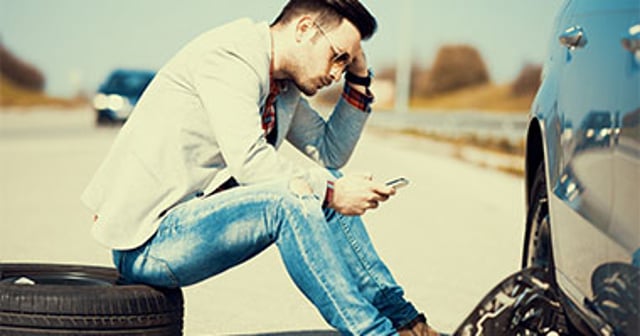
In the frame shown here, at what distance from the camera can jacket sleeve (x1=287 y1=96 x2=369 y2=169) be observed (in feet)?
15.5

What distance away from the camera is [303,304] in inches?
250

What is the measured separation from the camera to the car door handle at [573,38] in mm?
3572

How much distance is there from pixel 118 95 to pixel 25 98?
5244 centimetres

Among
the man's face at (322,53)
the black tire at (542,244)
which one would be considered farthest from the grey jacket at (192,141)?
the black tire at (542,244)

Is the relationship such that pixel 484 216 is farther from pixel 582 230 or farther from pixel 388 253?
pixel 582 230

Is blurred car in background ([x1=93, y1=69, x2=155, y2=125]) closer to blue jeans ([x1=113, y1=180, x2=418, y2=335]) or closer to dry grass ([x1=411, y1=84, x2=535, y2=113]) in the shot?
blue jeans ([x1=113, y1=180, x2=418, y2=335])

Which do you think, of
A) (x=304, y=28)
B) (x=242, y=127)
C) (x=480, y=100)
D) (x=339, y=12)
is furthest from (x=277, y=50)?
(x=480, y=100)

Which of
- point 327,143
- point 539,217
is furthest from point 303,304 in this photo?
point 539,217

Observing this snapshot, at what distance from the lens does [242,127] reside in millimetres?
3846

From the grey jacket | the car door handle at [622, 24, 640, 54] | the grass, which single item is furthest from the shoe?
the grass

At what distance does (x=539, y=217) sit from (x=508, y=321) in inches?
30.4

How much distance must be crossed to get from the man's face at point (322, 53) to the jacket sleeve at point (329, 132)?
556mm

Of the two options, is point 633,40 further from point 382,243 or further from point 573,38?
point 382,243

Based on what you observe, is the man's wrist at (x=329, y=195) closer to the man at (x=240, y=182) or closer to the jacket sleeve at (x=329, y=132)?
the man at (x=240, y=182)
